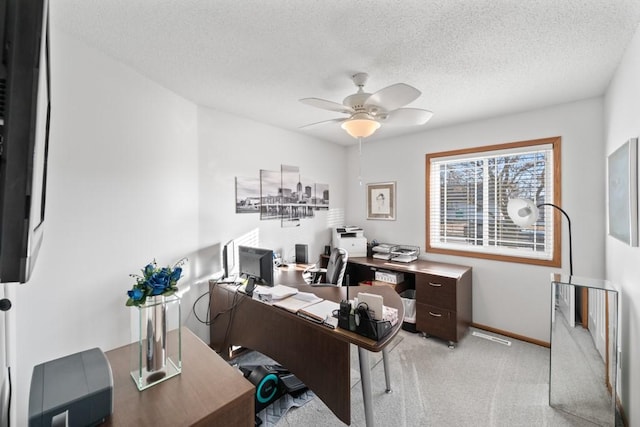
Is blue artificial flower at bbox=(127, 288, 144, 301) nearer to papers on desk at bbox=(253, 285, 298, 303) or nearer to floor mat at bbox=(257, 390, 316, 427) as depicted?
papers on desk at bbox=(253, 285, 298, 303)

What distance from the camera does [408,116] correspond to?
2164 mm

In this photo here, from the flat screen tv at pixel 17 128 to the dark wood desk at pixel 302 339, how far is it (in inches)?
53.8

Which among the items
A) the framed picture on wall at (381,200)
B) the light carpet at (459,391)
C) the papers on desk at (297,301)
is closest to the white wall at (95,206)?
the papers on desk at (297,301)

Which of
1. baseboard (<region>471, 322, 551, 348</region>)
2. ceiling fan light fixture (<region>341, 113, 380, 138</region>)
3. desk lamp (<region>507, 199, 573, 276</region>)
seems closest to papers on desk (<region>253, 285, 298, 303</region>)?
ceiling fan light fixture (<region>341, 113, 380, 138</region>)

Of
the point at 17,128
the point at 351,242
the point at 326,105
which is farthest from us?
the point at 351,242

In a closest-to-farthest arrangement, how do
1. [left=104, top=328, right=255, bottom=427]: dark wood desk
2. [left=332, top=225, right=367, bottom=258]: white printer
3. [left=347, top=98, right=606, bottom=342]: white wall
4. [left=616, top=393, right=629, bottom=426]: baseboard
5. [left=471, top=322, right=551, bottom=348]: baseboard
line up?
[left=104, top=328, right=255, bottom=427]: dark wood desk, [left=616, top=393, right=629, bottom=426]: baseboard, [left=347, top=98, right=606, bottom=342]: white wall, [left=471, top=322, right=551, bottom=348]: baseboard, [left=332, top=225, right=367, bottom=258]: white printer

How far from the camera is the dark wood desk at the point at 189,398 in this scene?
3.07ft

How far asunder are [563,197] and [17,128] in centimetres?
372

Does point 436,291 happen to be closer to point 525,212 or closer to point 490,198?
point 525,212

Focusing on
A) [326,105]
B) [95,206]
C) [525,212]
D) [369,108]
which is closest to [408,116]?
[369,108]

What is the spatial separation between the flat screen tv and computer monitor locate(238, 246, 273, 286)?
1.76 metres

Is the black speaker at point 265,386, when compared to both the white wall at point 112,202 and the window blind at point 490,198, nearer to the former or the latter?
the white wall at point 112,202

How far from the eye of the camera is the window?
A: 2.89 metres

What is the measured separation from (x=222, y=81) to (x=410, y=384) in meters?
2.91
